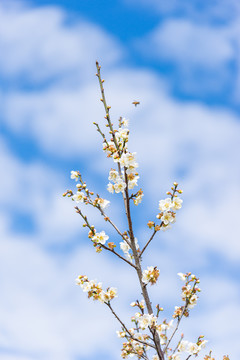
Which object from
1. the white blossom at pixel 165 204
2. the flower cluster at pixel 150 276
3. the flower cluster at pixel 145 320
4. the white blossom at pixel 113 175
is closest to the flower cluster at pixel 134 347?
the flower cluster at pixel 145 320

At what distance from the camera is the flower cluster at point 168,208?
543 cm

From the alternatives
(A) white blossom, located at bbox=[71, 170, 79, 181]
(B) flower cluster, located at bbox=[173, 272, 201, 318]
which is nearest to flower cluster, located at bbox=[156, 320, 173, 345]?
(B) flower cluster, located at bbox=[173, 272, 201, 318]

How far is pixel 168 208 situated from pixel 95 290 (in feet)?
4.81

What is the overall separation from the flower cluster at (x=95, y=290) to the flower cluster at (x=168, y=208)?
3.67 ft

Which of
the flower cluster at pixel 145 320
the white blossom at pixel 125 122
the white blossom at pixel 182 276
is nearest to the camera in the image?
the flower cluster at pixel 145 320

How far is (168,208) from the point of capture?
543 cm

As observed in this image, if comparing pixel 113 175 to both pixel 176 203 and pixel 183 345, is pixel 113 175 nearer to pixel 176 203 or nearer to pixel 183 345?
pixel 176 203

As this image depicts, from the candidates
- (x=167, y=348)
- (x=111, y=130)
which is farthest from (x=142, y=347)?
(x=111, y=130)

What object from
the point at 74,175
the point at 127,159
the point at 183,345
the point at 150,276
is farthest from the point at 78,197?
the point at 183,345

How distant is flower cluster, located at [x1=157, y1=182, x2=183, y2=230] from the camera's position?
17.8ft

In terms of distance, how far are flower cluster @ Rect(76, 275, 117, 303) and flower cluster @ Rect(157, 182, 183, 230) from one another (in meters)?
1.12

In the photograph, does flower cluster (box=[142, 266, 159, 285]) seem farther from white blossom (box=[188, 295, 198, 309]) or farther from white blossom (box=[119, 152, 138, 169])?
white blossom (box=[119, 152, 138, 169])

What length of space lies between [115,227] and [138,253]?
1.56 feet

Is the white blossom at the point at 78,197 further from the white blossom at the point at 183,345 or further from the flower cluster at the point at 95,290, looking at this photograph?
the white blossom at the point at 183,345
